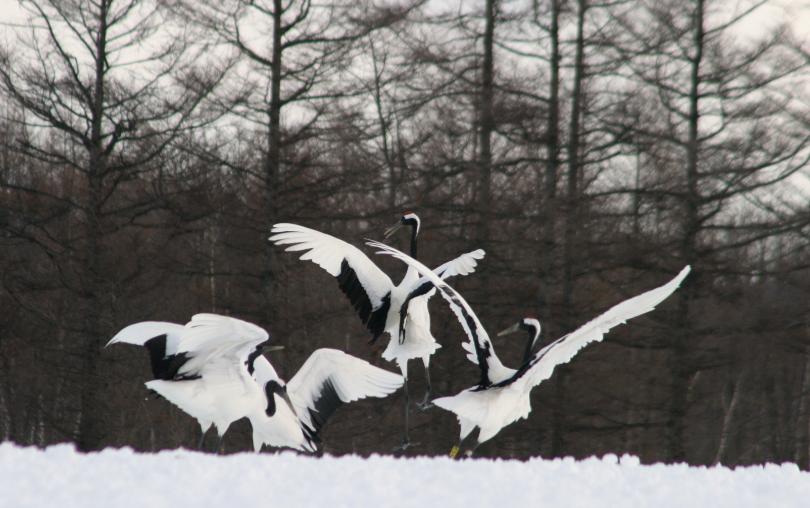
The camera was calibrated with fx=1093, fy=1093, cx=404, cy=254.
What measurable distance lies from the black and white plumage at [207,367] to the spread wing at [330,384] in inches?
32.9

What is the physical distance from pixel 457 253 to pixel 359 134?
2.85 m

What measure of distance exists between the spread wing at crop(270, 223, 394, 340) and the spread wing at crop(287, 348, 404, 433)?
3.25ft

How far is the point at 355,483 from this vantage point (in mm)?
5613

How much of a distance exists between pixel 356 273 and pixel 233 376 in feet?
8.04

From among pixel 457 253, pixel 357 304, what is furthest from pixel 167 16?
pixel 357 304

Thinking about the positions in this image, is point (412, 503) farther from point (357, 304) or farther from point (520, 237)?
point (520, 237)

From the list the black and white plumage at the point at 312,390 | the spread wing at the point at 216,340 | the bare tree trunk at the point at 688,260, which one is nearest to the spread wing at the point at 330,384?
the black and white plumage at the point at 312,390

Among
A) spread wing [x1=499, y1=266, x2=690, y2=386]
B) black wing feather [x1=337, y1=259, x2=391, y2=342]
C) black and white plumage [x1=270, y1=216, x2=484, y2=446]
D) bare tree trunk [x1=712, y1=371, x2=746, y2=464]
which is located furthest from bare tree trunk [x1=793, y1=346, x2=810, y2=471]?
spread wing [x1=499, y1=266, x2=690, y2=386]

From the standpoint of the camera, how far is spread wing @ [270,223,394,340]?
495 inches

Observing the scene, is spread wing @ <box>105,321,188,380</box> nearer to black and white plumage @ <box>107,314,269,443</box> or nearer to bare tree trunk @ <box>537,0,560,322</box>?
black and white plumage @ <box>107,314,269,443</box>

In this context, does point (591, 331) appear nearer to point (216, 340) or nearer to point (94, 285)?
point (216, 340)

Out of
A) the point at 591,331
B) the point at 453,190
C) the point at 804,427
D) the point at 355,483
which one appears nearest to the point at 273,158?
the point at 453,190

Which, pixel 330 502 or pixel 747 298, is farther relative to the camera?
pixel 747 298

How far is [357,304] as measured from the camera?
1330 cm
